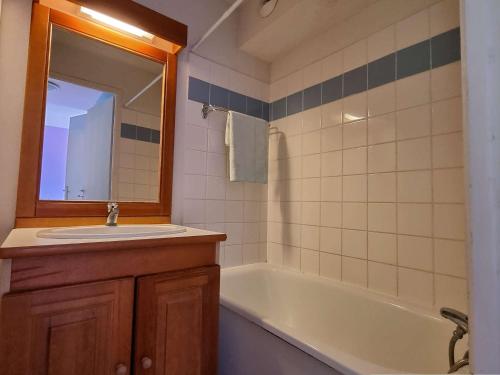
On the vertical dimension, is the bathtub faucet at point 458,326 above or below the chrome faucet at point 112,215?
below

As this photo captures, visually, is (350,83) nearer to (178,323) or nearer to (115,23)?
(115,23)

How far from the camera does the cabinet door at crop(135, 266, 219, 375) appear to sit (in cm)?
83

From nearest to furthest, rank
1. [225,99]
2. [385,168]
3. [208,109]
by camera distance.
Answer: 1. [385,168]
2. [208,109]
3. [225,99]

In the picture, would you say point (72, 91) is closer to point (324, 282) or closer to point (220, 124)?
point (220, 124)

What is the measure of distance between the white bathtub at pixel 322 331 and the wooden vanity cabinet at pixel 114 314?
203mm

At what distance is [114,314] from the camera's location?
2.56 ft

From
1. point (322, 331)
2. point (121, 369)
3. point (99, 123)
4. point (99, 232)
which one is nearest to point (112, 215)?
point (99, 232)

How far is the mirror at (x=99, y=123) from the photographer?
1.18 meters

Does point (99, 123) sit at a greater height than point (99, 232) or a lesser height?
greater

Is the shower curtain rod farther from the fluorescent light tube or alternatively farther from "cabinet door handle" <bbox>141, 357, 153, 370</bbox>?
"cabinet door handle" <bbox>141, 357, 153, 370</bbox>

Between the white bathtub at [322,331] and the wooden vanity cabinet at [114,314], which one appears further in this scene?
the white bathtub at [322,331]

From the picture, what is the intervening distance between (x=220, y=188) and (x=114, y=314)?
3.64 ft

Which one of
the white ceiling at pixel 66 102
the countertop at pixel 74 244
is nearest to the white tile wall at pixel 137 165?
the white ceiling at pixel 66 102

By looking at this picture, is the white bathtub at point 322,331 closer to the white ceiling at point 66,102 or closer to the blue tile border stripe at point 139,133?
the blue tile border stripe at point 139,133
